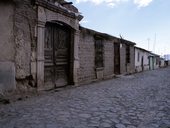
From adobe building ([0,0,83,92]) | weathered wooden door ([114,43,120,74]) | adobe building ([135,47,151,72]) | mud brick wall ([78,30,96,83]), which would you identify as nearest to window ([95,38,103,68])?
mud brick wall ([78,30,96,83])

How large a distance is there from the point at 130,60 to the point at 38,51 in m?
13.6

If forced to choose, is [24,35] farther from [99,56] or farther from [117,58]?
[117,58]

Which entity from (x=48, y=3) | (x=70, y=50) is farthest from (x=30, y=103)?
(x=70, y=50)

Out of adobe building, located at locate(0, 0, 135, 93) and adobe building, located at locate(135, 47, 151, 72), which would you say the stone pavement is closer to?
adobe building, located at locate(0, 0, 135, 93)

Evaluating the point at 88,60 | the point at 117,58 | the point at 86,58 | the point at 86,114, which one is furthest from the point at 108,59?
the point at 86,114

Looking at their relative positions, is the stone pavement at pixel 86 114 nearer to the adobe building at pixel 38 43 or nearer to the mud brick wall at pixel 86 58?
the adobe building at pixel 38 43

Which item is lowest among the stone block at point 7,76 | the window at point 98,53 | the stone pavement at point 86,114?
the stone pavement at point 86,114

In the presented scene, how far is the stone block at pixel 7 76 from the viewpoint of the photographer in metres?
6.82

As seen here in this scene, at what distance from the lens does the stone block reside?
6.82 m

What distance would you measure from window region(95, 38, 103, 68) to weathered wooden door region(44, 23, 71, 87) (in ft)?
10.6

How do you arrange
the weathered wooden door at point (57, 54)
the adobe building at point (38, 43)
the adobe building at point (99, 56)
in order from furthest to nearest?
1. the adobe building at point (99, 56)
2. the weathered wooden door at point (57, 54)
3. the adobe building at point (38, 43)

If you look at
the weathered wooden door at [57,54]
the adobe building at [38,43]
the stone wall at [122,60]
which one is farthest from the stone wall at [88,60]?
the stone wall at [122,60]

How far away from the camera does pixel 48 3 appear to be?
8500mm

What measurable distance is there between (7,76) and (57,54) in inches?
117
